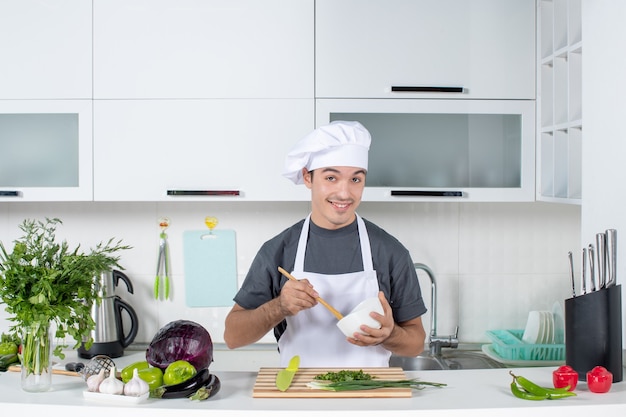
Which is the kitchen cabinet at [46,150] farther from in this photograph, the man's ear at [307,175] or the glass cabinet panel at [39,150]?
the man's ear at [307,175]

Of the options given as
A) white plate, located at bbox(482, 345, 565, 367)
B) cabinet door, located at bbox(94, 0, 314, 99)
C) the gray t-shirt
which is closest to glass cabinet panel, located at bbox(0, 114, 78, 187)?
cabinet door, located at bbox(94, 0, 314, 99)

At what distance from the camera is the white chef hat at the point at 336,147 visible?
207 centimetres

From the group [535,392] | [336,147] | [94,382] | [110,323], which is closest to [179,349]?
[94,382]

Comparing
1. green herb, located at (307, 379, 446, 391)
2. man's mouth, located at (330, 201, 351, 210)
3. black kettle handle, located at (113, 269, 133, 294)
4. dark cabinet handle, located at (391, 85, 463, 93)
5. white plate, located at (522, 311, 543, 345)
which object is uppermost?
dark cabinet handle, located at (391, 85, 463, 93)

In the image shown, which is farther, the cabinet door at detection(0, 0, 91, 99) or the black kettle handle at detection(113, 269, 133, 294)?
the black kettle handle at detection(113, 269, 133, 294)

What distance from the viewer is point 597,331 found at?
74.5 inches

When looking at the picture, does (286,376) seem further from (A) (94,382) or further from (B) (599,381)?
(B) (599,381)

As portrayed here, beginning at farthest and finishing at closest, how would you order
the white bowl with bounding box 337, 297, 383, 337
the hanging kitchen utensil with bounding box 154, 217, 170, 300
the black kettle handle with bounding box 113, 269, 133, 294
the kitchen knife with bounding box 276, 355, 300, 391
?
the hanging kitchen utensil with bounding box 154, 217, 170, 300 < the black kettle handle with bounding box 113, 269, 133, 294 < the white bowl with bounding box 337, 297, 383, 337 < the kitchen knife with bounding box 276, 355, 300, 391

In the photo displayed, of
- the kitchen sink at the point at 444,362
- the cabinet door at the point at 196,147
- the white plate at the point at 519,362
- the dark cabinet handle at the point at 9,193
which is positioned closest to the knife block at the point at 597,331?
the white plate at the point at 519,362

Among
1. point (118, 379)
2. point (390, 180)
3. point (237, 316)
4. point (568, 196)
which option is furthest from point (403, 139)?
point (118, 379)

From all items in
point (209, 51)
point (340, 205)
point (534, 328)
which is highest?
point (209, 51)

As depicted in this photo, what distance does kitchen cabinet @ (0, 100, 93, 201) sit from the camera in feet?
8.80

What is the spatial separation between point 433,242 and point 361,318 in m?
1.38

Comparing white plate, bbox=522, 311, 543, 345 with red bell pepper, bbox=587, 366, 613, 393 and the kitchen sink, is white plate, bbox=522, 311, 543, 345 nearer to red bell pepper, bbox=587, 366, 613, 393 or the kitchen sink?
the kitchen sink
